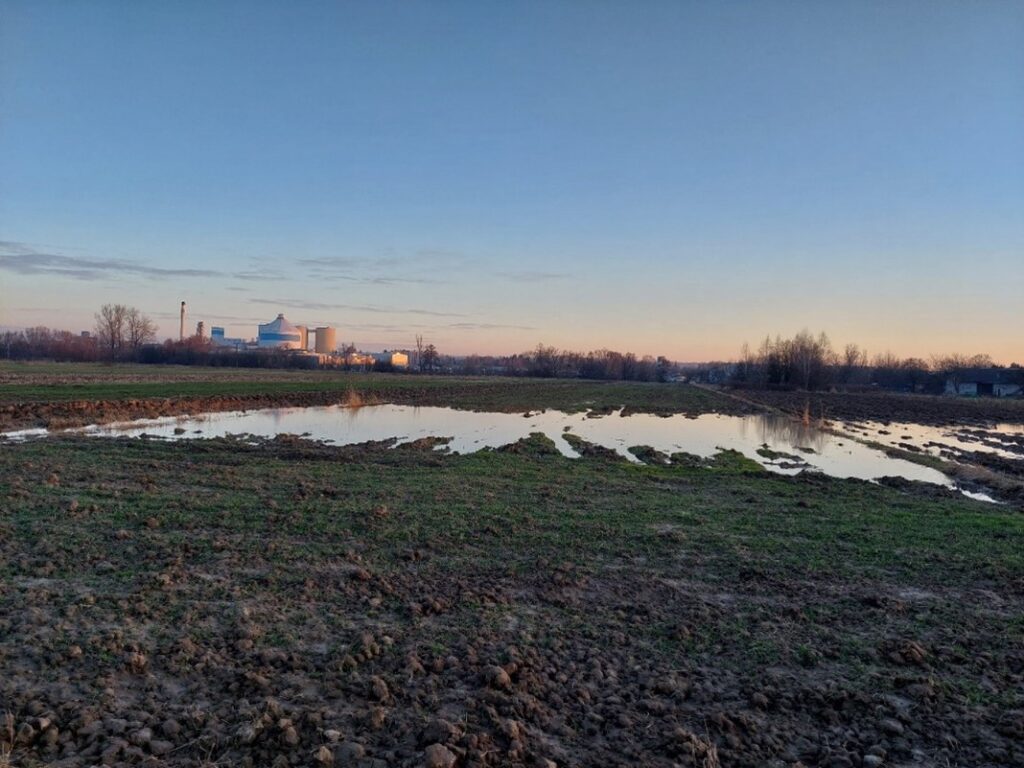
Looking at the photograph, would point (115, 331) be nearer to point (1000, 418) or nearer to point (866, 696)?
point (1000, 418)

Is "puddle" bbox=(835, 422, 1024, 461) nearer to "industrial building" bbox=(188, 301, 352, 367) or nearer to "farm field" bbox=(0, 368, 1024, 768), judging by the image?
"farm field" bbox=(0, 368, 1024, 768)

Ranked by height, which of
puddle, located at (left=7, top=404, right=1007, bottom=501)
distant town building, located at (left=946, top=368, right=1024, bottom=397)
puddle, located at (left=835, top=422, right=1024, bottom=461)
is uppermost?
distant town building, located at (left=946, top=368, right=1024, bottom=397)

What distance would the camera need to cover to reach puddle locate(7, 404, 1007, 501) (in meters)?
21.3

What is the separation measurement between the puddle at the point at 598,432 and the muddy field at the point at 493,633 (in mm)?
10085

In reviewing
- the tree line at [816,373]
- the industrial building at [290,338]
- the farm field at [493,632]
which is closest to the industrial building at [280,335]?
the industrial building at [290,338]

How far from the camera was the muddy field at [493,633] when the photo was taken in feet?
13.4

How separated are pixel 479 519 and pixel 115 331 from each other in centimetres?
12380

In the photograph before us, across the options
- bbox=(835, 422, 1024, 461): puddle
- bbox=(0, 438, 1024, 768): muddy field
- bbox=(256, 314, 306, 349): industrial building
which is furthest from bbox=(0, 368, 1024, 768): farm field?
bbox=(256, 314, 306, 349): industrial building

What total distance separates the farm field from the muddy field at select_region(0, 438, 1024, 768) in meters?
0.03

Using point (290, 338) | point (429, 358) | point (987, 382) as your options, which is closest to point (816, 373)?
point (987, 382)

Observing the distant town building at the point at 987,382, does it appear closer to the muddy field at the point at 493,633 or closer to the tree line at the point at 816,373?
the tree line at the point at 816,373

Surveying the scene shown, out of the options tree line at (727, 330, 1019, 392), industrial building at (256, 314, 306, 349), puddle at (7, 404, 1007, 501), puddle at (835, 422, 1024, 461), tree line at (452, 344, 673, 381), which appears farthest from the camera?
industrial building at (256, 314, 306, 349)

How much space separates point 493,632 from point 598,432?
77.4 feet

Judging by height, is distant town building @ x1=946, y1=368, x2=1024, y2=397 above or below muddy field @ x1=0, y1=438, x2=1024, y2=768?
above
